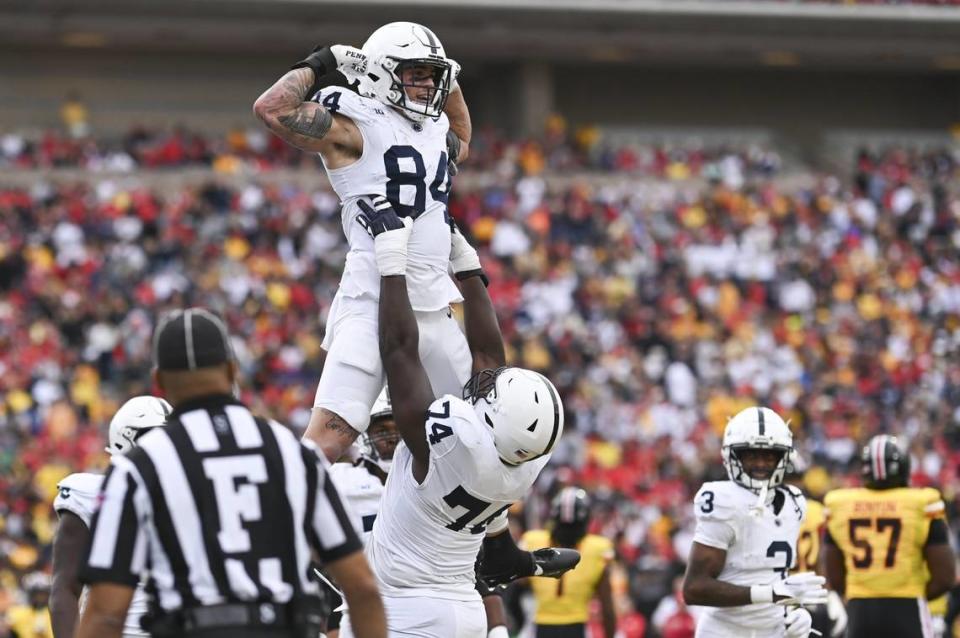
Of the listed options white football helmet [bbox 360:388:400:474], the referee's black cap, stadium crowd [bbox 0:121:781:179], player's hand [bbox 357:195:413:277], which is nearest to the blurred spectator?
stadium crowd [bbox 0:121:781:179]

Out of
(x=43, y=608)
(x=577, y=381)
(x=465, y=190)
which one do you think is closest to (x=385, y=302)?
(x=43, y=608)

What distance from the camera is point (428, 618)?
6.52 metres

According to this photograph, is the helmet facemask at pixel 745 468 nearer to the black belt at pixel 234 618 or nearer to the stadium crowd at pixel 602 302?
the black belt at pixel 234 618

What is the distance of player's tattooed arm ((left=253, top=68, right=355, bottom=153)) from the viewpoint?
6898 millimetres

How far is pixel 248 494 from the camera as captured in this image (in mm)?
4742

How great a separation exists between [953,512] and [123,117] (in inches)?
646

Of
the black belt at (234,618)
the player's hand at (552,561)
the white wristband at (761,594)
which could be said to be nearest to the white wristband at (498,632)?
the player's hand at (552,561)

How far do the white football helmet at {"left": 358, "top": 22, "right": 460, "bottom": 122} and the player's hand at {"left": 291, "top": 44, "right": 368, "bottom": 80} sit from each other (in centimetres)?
4

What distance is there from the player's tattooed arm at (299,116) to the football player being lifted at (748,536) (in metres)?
2.56

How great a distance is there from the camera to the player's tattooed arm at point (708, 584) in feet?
26.9

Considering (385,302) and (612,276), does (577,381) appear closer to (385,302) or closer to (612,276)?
(612,276)

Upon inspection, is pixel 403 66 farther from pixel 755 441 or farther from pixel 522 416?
pixel 755 441

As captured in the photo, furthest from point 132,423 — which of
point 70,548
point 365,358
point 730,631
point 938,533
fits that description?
point 938,533

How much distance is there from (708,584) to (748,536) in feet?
1.03
